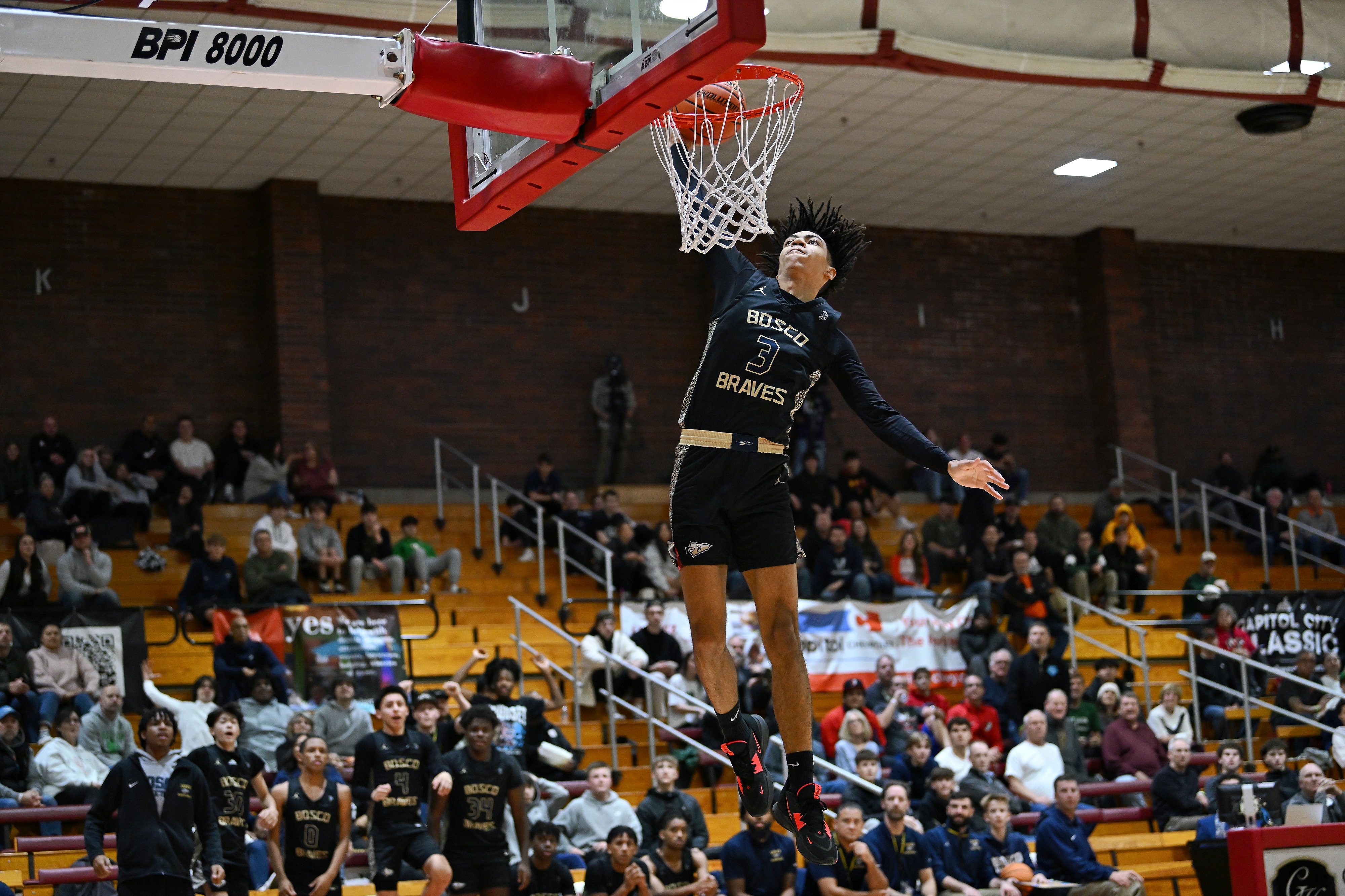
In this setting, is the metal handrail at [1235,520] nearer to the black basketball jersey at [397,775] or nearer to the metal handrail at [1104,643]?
the metal handrail at [1104,643]

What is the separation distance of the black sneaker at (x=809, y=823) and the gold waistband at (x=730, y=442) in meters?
1.27

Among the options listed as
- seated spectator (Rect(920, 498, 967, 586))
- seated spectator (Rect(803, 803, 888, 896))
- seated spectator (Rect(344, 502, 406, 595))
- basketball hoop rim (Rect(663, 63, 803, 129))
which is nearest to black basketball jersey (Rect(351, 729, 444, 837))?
seated spectator (Rect(803, 803, 888, 896))

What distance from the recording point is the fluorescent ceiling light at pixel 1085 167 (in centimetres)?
2127

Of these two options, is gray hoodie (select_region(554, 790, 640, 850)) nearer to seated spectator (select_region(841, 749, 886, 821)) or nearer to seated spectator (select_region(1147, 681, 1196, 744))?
seated spectator (select_region(841, 749, 886, 821))

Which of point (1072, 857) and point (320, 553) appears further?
point (320, 553)

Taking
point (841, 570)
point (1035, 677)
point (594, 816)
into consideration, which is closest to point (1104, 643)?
point (1035, 677)

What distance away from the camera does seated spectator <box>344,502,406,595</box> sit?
17734 millimetres

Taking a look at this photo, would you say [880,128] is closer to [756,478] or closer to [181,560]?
[181,560]

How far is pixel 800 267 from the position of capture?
608 cm

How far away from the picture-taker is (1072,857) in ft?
42.3

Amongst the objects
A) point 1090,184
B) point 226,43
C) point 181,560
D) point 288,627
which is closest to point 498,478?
point 181,560

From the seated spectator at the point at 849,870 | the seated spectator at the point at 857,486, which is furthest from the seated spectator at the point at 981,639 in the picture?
the seated spectator at the point at 849,870

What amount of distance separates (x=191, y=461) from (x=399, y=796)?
29.2ft

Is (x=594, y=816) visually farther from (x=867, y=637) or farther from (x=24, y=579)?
(x=24, y=579)
